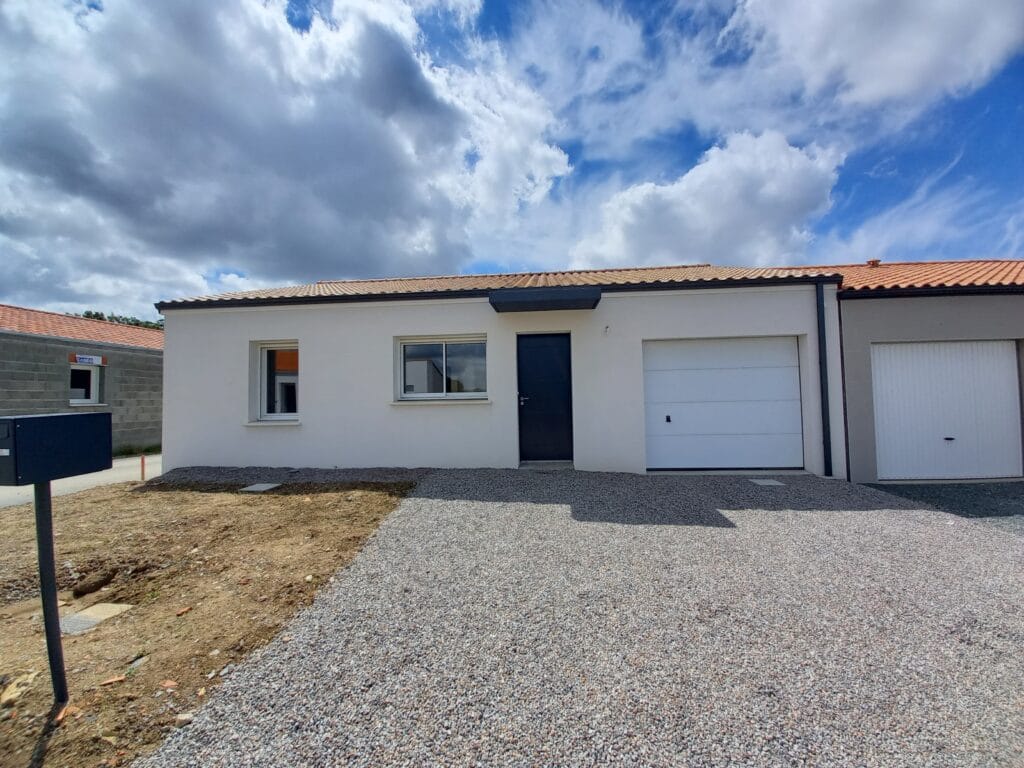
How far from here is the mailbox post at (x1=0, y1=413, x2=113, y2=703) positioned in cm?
211

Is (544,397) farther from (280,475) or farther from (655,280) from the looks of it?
(280,475)

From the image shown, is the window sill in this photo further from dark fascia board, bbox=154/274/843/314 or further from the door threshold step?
dark fascia board, bbox=154/274/843/314

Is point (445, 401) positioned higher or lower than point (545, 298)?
lower

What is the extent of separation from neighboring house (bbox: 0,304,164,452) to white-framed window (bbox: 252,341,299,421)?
18.4 ft

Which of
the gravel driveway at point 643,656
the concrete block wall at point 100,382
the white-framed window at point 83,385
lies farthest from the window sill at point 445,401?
the white-framed window at point 83,385

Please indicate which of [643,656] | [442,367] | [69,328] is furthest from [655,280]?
[69,328]

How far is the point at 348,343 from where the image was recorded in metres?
8.05

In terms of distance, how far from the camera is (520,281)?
9.14m

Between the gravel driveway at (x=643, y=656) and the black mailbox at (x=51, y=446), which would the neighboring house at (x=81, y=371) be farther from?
the gravel driveway at (x=643, y=656)

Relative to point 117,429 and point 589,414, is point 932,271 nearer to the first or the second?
point 589,414

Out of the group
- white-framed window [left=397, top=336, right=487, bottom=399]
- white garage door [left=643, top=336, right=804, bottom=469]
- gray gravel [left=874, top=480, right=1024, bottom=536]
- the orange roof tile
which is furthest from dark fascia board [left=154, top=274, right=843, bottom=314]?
gray gravel [left=874, top=480, right=1024, bottom=536]

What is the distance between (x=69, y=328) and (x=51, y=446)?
15417mm

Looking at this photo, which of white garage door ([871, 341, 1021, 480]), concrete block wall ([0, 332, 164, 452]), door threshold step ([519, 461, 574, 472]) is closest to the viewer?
white garage door ([871, 341, 1021, 480])

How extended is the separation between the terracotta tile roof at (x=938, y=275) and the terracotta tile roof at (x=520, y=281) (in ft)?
2.38
